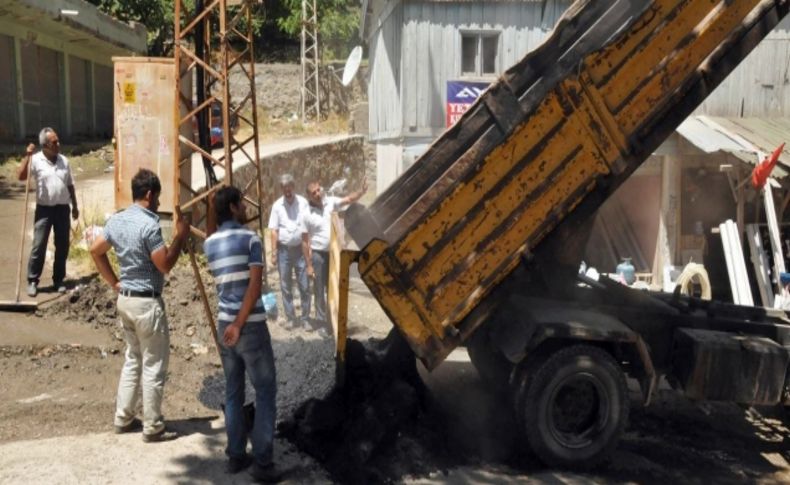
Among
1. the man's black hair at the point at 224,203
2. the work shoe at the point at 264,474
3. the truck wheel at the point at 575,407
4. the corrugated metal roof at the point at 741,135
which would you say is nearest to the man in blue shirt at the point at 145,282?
the man's black hair at the point at 224,203

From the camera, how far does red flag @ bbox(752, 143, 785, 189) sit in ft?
38.2

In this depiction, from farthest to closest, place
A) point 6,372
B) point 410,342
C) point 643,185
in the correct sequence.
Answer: point 643,185
point 6,372
point 410,342

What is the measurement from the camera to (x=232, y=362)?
5.16 metres

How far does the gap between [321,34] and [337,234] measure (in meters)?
25.2

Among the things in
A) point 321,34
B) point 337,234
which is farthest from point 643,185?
point 321,34

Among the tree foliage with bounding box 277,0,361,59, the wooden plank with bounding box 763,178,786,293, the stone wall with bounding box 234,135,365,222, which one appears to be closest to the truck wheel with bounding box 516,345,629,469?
the wooden plank with bounding box 763,178,786,293

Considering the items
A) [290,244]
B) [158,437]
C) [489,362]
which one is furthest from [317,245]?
[158,437]

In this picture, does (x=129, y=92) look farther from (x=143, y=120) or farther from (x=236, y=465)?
(x=236, y=465)

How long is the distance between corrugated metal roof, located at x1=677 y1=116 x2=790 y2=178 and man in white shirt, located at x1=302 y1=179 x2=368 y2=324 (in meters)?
6.45

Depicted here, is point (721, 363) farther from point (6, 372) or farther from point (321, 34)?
point (321, 34)

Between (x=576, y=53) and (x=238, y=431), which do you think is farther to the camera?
(x=576, y=53)

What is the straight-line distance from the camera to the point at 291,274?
9.78 meters

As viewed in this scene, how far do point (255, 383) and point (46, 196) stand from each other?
4.75 metres

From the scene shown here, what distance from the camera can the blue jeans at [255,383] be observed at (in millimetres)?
5086
